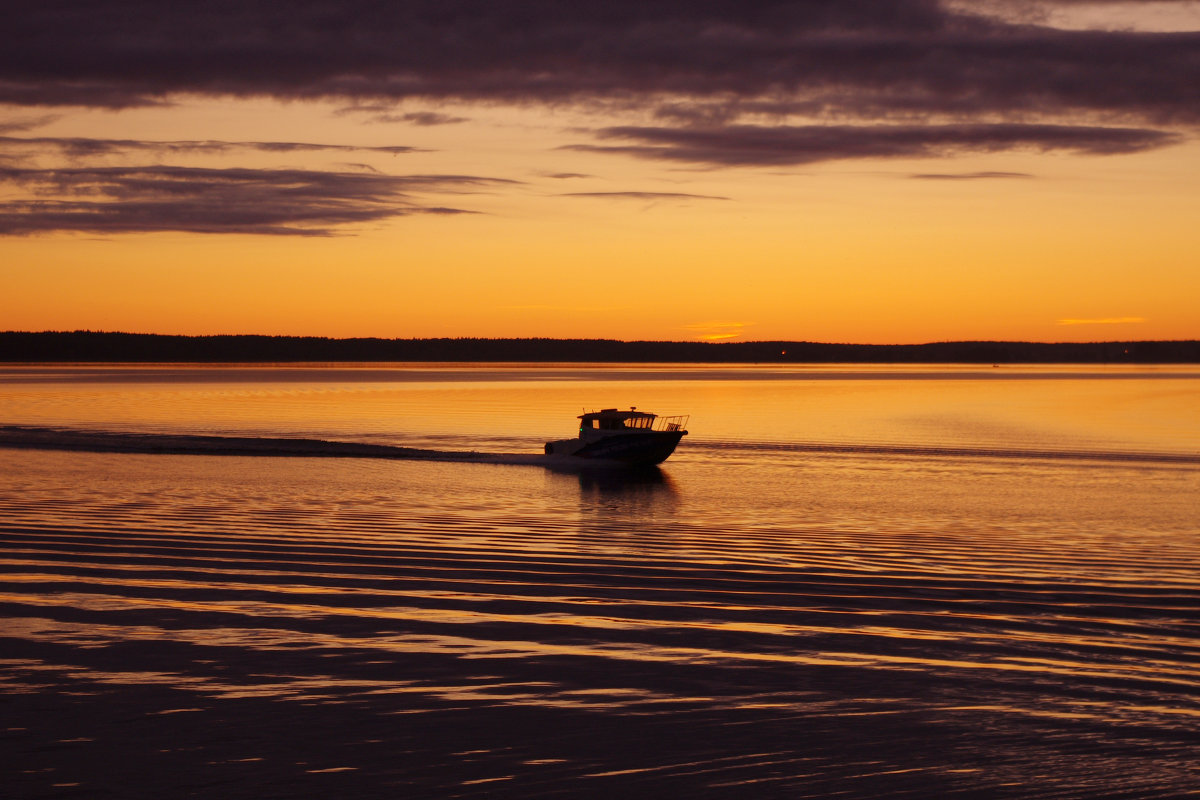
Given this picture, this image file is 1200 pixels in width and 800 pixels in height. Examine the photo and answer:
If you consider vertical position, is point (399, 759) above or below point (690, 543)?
below

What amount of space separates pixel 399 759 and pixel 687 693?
3.65 meters

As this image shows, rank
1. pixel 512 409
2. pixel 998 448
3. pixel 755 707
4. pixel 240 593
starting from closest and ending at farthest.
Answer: pixel 755 707 < pixel 240 593 < pixel 998 448 < pixel 512 409

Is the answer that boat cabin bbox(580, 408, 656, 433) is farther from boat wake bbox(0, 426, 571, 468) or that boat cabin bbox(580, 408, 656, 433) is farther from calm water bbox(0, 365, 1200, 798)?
calm water bbox(0, 365, 1200, 798)

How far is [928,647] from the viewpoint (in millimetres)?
15594

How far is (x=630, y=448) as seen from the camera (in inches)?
2114

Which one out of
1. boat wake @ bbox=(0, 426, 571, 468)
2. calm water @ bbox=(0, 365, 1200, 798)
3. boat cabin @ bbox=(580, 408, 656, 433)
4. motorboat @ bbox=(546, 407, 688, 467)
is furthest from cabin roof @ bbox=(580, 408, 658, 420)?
calm water @ bbox=(0, 365, 1200, 798)

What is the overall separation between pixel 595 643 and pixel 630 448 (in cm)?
3809

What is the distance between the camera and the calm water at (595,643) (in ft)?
35.4

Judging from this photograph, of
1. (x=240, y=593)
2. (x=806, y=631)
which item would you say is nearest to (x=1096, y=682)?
(x=806, y=631)

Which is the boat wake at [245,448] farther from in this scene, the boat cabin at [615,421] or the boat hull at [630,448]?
the boat cabin at [615,421]

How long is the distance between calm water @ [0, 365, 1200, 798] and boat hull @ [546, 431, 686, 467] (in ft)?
46.9

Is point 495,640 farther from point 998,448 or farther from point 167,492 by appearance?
point 998,448

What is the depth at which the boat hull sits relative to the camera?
176 ft

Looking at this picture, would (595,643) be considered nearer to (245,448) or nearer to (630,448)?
(630,448)
